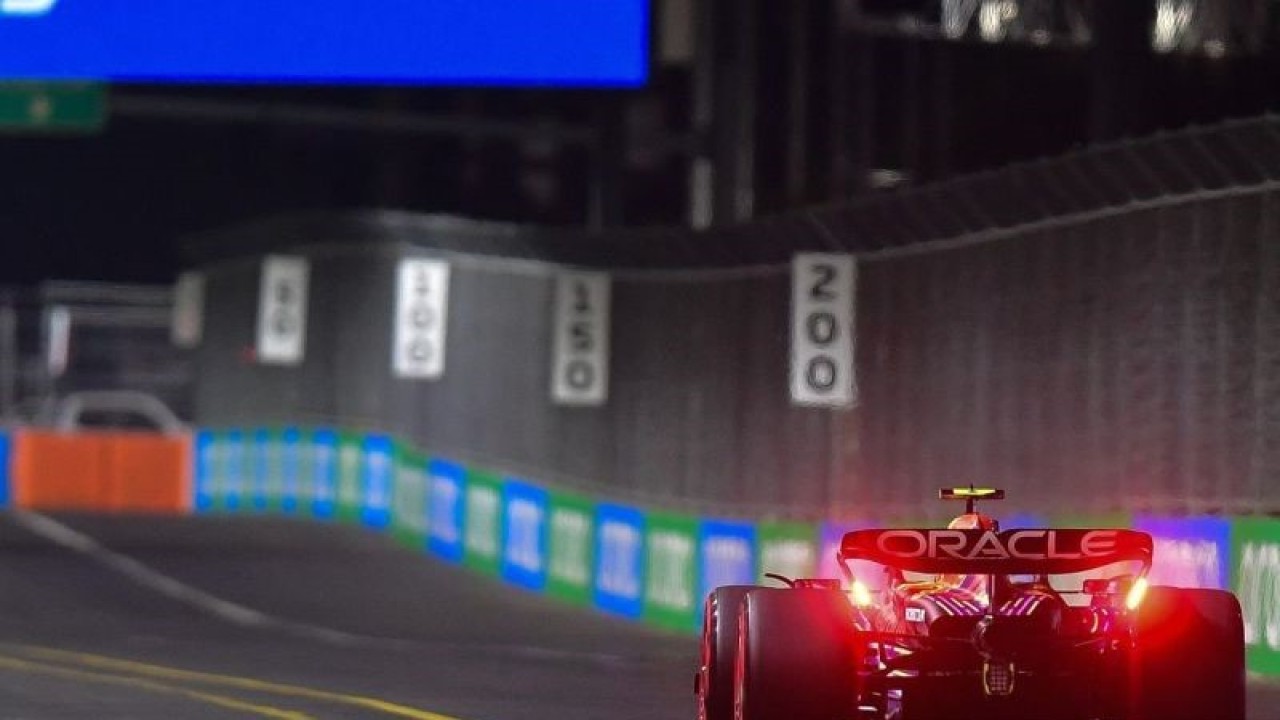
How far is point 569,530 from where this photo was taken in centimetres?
2900

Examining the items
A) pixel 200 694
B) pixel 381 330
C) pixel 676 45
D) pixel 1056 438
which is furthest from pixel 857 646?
pixel 381 330

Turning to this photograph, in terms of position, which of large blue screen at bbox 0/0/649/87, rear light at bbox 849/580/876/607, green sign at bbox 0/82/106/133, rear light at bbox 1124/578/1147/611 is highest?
large blue screen at bbox 0/0/649/87

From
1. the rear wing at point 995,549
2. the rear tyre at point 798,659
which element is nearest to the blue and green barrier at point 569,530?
the rear wing at point 995,549

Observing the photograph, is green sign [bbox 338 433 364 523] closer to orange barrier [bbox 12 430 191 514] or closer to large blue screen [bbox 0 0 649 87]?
orange barrier [bbox 12 430 191 514]

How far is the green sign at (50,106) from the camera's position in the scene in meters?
32.2

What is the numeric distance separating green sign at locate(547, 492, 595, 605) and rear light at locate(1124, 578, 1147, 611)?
16663 millimetres

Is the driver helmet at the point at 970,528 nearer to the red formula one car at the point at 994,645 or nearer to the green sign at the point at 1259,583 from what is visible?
the red formula one car at the point at 994,645

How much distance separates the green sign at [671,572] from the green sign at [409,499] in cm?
983

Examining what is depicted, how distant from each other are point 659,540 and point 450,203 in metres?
37.7

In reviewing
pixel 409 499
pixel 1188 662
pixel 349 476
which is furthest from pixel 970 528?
pixel 349 476

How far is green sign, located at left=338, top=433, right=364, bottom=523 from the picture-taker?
39.9 m

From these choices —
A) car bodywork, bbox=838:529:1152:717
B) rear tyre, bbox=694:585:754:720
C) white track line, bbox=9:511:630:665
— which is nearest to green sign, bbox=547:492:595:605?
white track line, bbox=9:511:630:665

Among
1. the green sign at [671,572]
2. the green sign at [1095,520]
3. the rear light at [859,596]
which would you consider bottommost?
the green sign at [671,572]

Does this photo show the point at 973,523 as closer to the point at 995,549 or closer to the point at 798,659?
the point at 995,549
